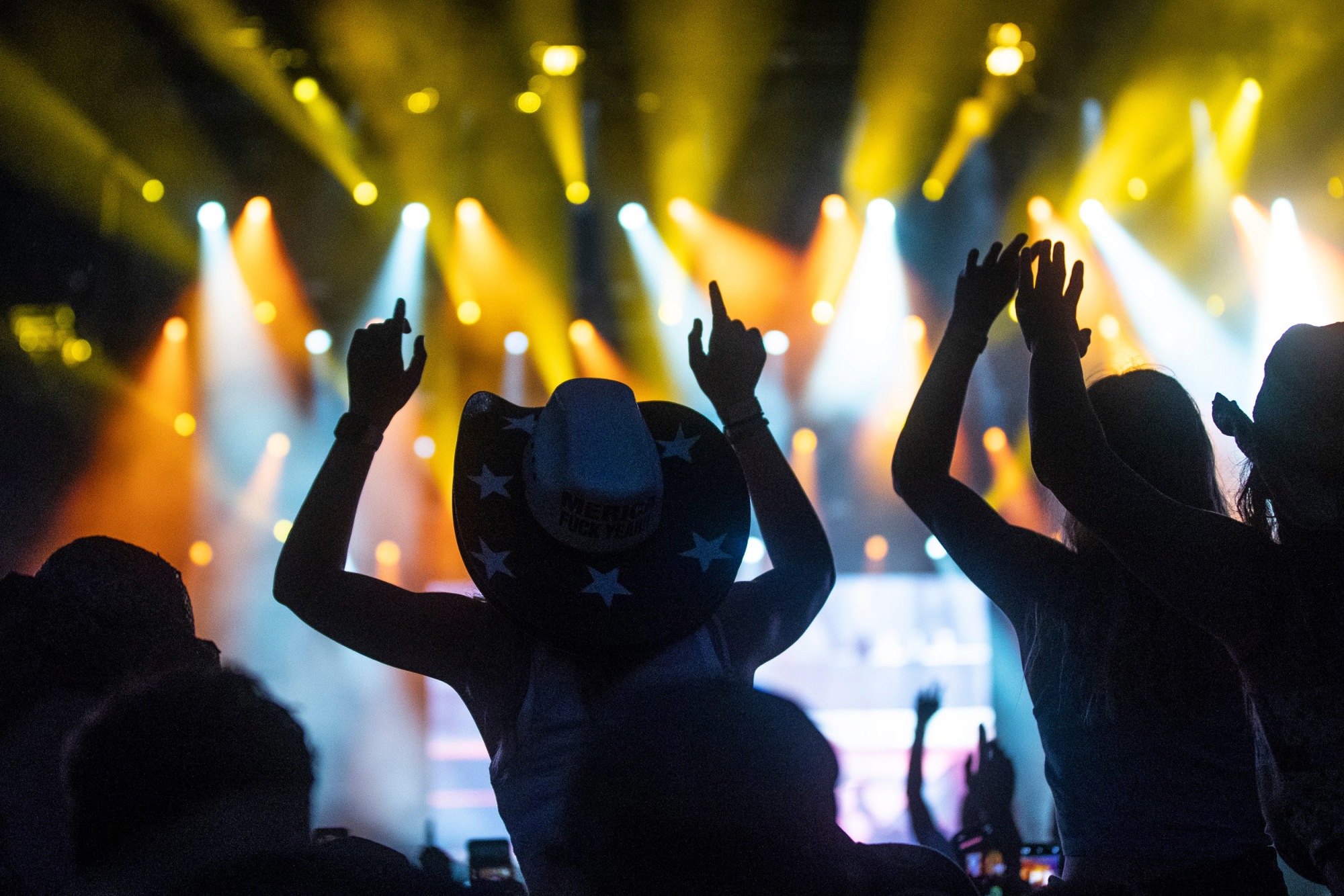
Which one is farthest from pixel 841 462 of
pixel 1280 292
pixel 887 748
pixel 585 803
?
pixel 585 803

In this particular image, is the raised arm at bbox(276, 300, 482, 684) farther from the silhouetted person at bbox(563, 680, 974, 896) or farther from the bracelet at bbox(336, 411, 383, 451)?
the silhouetted person at bbox(563, 680, 974, 896)

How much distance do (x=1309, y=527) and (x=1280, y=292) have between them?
22.0 feet

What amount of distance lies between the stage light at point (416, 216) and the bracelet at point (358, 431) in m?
6.39

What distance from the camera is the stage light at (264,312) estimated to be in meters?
7.67

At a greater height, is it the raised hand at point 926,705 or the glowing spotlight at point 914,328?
the glowing spotlight at point 914,328

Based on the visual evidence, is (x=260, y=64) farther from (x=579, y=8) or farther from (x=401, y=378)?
(x=401, y=378)

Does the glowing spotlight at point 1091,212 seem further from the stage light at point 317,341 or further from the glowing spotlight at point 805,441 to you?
the stage light at point 317,341

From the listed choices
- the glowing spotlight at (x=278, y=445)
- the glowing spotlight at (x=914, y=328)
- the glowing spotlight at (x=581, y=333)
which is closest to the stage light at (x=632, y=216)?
the glowing spotlight at (x=581, y=333)

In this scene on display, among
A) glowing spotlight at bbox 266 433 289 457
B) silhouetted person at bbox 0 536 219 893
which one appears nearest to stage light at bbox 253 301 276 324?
glowing spotlight at bbox 266 433 289 457

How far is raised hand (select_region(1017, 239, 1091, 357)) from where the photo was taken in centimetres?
117

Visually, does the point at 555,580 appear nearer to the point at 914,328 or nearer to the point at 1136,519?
the point at 1136,519

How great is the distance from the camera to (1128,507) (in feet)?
3.30

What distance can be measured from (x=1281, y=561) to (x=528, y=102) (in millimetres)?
6558

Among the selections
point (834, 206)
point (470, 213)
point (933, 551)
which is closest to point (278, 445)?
point (470, 213)
